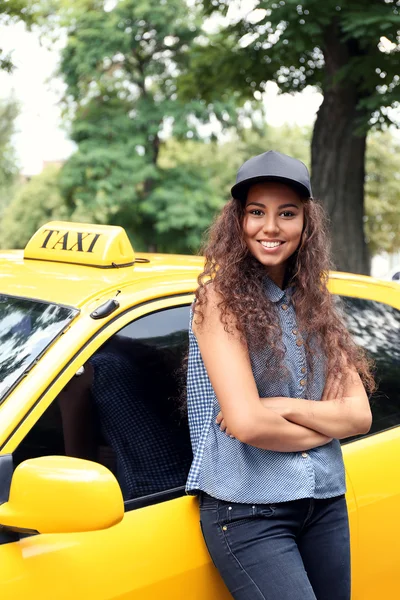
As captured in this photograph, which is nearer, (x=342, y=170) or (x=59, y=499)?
(x=59, y=499)

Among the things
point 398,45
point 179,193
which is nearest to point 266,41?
point 398,45

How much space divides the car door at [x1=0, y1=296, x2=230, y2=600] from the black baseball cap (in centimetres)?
48

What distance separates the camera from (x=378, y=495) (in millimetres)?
2852

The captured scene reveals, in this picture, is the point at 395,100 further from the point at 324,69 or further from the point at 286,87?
the point at 286,87

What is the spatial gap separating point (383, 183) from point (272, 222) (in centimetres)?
3329

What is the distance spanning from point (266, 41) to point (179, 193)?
19.9 meters

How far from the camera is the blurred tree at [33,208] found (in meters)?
32.8

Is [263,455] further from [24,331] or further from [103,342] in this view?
[24,331]

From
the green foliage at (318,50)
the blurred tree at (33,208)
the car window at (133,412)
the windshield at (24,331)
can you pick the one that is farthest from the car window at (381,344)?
the blurred tree at (33,208)

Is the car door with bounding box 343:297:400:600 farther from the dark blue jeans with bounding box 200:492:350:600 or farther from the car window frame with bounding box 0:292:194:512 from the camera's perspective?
the car window frame with bounding box 0:292:194:512

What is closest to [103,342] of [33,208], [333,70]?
[333,70]

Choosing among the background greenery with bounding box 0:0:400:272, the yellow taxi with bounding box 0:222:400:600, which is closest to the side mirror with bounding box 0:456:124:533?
the yellow taxi with bounding box 0:222:400:600

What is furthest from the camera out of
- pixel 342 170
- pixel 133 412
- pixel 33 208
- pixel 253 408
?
pixel 33 208

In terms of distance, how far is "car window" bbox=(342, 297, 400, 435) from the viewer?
3143 mm
